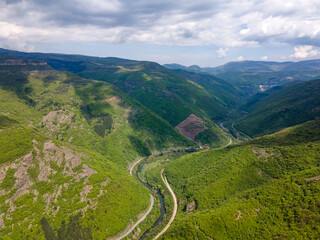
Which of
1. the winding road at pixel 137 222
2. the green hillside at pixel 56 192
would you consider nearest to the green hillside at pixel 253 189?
the winding road at pixel 137 222

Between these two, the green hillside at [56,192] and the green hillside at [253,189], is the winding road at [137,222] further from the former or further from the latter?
the green hillside at [253,189]

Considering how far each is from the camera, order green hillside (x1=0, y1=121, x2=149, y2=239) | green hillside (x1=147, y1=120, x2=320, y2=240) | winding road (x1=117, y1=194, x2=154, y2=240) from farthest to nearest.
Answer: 1. winding road (x1=117, y1=194, x2=154, y2=240)
2. green hillside (x1=0, y1=121, x2=149, y2=239)
3. green hillside (x1=147, y1=120, x2=320, y2=240)

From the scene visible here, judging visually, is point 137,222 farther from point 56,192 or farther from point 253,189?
point 253,189

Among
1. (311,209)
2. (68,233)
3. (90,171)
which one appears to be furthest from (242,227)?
(90,171)

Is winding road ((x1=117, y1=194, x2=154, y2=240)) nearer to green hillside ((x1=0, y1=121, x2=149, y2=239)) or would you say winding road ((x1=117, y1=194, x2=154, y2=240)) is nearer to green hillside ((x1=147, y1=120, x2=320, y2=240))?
green hillside ((x1=0, y1=121, x2=149, y2=239))

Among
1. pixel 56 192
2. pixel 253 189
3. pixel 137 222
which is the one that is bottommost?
pixel 137 222

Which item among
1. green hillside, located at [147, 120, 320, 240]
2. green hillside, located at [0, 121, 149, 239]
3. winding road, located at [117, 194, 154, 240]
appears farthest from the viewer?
winding road, located at [117, 194, 154, 240]

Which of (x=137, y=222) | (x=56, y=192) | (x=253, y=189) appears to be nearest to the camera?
(x=253, y=189)

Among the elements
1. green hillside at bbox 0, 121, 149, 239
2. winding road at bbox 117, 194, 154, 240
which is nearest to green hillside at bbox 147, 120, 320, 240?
winding road at bbox 117, 194, 154, 240

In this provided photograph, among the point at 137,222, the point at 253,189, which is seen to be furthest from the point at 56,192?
the point at 253,189

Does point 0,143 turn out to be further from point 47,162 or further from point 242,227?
point 242,227
